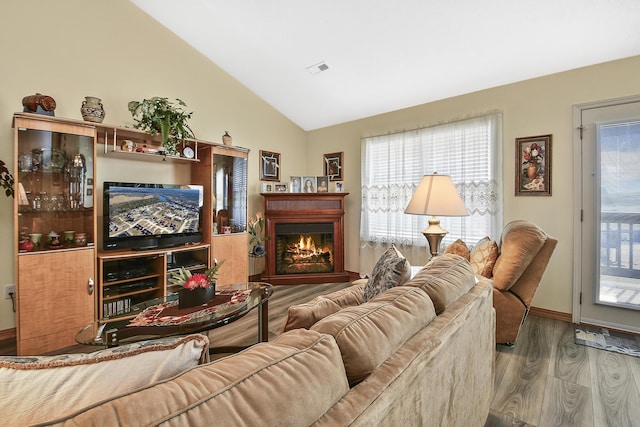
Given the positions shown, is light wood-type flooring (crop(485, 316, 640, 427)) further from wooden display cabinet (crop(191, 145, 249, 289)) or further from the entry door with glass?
wooden display cabinet (crop(191, 145, 249, 289))

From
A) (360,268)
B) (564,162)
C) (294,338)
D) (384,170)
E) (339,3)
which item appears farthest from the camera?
(360,268)

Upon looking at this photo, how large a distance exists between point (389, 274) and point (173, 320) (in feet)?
4.32

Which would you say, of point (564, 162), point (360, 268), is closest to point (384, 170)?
point (360, 268)

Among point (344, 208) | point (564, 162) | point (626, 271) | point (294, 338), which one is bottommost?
point (626, 271)

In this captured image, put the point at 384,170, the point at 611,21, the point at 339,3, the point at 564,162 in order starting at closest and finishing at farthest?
the point at 611,21
the point at 339,3
the point at 564,162
the point at 384,170

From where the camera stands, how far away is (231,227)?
13.0 feet

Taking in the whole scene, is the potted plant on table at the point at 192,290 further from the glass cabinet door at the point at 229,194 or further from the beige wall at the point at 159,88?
the beige wall at the point at 159,88

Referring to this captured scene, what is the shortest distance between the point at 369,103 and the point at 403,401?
12.8 ft

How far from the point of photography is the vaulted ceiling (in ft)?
A: 8.02

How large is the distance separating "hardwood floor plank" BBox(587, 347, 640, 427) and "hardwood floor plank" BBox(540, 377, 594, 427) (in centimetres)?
4

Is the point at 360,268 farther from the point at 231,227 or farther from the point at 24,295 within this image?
the point at 24,295

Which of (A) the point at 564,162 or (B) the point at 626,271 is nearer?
(B) the point at 626,271

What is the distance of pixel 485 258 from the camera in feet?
8.54

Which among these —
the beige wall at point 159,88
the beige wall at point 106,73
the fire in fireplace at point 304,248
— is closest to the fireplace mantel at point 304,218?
the fire in fireplace at point 304,248
